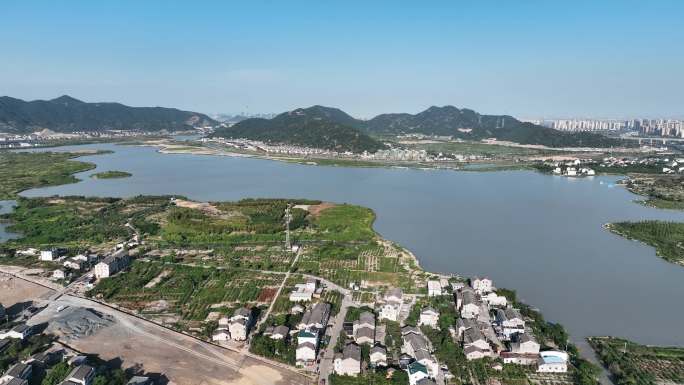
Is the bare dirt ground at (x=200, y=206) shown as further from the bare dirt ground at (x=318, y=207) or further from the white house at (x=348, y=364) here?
the white house at (x=348, y=364)

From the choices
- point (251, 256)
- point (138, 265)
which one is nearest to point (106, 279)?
point (138, 265)

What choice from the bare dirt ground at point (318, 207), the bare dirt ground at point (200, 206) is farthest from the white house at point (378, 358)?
the bare dirt ground at point (200, 206)

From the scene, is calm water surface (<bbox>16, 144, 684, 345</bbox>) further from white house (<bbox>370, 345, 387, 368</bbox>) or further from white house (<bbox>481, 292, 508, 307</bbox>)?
white house (<bbox>370, 345, 387, 368</bbox>)

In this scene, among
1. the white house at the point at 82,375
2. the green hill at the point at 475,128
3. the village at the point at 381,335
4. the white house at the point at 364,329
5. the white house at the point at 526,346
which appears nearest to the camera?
the white house at the point at 82,375

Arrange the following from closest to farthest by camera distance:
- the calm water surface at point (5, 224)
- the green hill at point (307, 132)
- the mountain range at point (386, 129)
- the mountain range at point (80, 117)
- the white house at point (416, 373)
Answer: the white house at point (416, 373), the calm water surface at point (5, 224), the green hill at point (307, 132), the mountain range at point (386, 129), the mountain range at point (80, 117)

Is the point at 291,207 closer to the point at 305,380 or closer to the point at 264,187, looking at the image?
the point at 264,187
